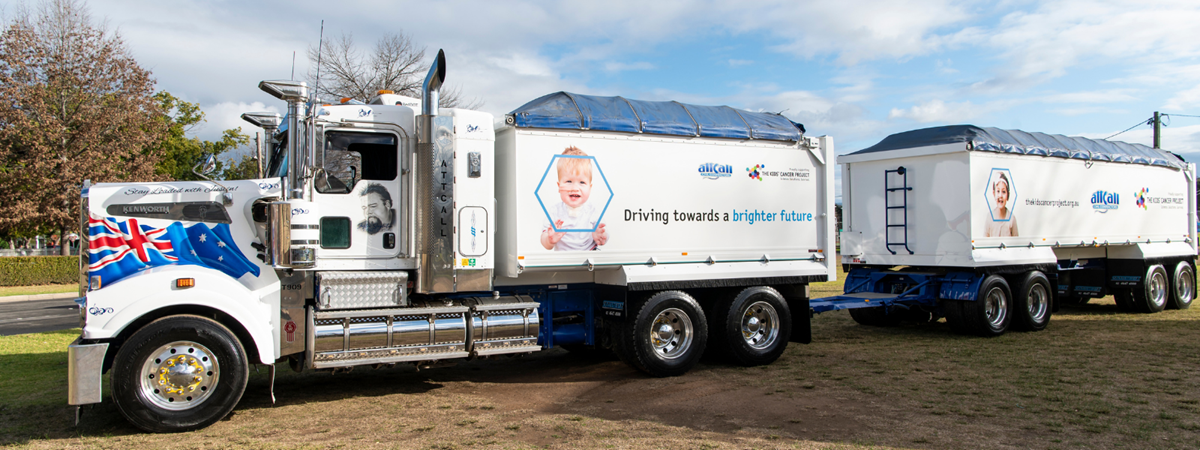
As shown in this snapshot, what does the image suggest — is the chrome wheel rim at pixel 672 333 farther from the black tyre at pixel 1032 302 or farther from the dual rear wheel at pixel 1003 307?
the black tyre at pixel 1032 302

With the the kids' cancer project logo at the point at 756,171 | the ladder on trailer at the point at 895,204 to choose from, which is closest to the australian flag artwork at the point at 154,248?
the the kids' cancer project logo at the point at 756,171

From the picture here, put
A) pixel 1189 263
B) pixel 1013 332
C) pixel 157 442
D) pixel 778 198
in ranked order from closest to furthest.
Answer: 1. pixel 157 442
2. pixel 778 198
3. pixel 1013 332
4. pixel 1189 263

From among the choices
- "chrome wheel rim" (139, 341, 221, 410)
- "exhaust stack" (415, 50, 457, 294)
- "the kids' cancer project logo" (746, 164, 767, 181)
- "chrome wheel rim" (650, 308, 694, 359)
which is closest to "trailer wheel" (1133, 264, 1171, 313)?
"the kids' cancer project logo" (746, 164, 767, 181)

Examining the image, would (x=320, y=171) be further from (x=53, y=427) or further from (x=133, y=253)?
(x=53, y=427)

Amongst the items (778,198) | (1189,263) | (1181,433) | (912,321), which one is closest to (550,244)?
(778,198)

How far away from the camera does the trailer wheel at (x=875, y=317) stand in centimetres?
1291

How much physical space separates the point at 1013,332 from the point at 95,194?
1260 cm

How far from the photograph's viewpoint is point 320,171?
6453 millimetres

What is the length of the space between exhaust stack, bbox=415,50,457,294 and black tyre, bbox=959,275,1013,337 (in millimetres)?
8230

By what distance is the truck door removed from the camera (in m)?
6.92

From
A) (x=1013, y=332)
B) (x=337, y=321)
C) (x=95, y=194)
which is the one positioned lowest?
(x=1013, y=332)

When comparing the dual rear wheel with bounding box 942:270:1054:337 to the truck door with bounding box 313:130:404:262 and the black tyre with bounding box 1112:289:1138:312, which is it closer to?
the black tyre with bounding box 1112:289:1138:312

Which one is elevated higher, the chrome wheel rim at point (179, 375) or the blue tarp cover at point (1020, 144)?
the blue tarp cover at point (1020, 144)

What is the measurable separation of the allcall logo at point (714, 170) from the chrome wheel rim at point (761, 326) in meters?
1.66
